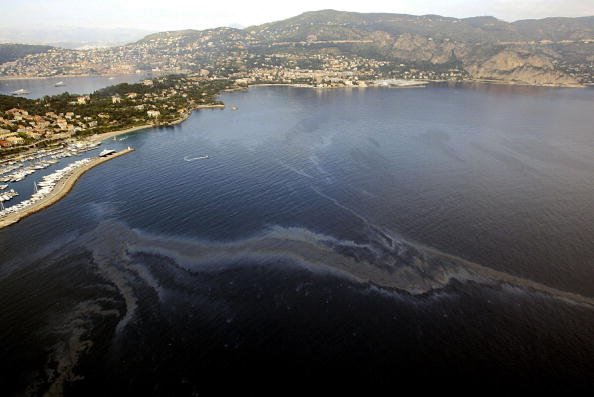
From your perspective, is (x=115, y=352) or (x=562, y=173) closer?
(x=115, y=352)

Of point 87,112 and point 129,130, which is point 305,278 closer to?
point 129,130

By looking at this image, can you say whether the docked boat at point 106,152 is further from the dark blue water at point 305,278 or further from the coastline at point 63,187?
the dark blue water at point 305,278

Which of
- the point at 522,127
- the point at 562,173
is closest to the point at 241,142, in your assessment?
the point at 562,173

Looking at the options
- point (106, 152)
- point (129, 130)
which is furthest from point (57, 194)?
point (129, 130)

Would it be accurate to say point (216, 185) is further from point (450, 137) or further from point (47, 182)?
point (450, 137)

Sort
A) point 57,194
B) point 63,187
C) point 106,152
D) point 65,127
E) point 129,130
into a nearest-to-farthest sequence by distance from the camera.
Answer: point 57,194 < point 63,187 < point 106,152 < point 65,127 < point 129,130

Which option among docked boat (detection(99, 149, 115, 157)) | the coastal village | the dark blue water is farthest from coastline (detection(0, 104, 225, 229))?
the coastal village

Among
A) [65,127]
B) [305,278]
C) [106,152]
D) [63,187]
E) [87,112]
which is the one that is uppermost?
[87,112]
